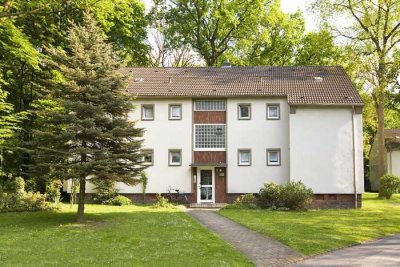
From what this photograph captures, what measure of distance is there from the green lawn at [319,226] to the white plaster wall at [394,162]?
21.8 meters

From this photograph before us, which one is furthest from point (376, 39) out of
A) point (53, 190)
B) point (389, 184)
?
point (53, 190)

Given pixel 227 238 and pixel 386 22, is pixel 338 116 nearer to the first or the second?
pixel 386 22

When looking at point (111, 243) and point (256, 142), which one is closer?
point (111, 243)

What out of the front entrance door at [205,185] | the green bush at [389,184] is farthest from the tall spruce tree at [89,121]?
the green bush at [389,184]

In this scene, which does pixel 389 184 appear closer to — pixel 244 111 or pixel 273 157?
pixel 273 157

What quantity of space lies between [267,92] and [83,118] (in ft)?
49.5

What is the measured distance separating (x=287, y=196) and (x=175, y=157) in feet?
27.9

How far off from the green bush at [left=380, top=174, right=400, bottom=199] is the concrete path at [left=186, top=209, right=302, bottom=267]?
61.6 feet

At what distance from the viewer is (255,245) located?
46.0 feet

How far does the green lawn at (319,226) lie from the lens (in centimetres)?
1469

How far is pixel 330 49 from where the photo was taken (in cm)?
4059

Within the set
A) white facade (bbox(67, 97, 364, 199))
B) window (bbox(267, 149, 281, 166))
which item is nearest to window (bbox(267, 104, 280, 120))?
white facade (bbox(67, 97, 364, 199))

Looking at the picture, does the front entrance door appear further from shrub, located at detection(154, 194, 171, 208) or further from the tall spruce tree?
the tall spruce tree

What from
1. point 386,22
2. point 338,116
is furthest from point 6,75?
point 386,22
